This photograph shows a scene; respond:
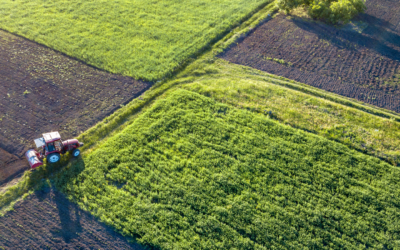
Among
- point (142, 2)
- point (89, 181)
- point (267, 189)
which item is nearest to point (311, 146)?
point (267, 189)

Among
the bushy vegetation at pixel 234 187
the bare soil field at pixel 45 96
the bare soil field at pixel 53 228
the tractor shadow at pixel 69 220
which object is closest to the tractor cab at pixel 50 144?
the tractor shadow at pixel 69 220

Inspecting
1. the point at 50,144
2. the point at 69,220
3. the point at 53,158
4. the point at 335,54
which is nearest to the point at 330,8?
the point at 335,54

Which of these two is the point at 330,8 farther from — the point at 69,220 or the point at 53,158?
the point at 69,220

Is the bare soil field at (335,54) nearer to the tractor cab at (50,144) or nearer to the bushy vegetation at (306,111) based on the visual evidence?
the bushy vegetation at (306,111)

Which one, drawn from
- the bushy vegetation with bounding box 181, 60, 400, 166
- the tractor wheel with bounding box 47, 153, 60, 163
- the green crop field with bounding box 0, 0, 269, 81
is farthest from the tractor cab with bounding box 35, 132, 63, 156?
the bushy vegetation with bounding box 181, 60, 400, 166

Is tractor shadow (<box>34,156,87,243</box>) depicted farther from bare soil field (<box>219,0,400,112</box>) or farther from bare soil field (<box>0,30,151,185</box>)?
bare soil field (<box>219,0,400,112</box>)
